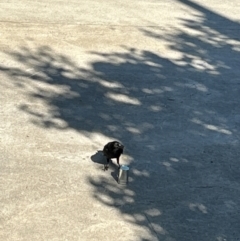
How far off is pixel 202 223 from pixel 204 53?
15.3ft

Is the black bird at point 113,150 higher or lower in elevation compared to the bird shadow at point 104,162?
higher

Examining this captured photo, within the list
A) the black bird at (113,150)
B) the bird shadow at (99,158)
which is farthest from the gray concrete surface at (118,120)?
the black bird at (113,150)

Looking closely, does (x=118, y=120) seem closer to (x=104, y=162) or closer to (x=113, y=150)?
(x=104, y=162)

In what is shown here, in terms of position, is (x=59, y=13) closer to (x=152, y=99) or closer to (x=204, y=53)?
(x=204, y=53)

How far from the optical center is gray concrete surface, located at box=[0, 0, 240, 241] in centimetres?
562

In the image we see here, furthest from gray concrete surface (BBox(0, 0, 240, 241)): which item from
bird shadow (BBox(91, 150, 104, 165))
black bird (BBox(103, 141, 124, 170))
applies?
black bird (BBox(103, 141, 124, 170))

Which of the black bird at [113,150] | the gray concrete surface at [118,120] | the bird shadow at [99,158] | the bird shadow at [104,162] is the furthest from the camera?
the bird shadow at [99,158]

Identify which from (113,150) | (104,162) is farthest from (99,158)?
(113,150)

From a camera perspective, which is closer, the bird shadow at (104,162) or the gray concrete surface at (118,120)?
the gray concrete surface at (118,120)

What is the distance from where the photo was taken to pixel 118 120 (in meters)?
7.42

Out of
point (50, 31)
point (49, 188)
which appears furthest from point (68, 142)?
point (50, 31)

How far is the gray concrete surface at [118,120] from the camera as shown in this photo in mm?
5625

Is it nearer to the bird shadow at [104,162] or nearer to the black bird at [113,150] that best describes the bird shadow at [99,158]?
the bird shadow at [104,162]

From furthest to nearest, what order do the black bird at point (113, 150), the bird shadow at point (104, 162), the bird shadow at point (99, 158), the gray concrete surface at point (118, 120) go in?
the bird shadow at point (99, 158) < the bird shadow at point (104, 162) < the black bird at point (113, 150) < the gray concrete surface at point (118, 120)
